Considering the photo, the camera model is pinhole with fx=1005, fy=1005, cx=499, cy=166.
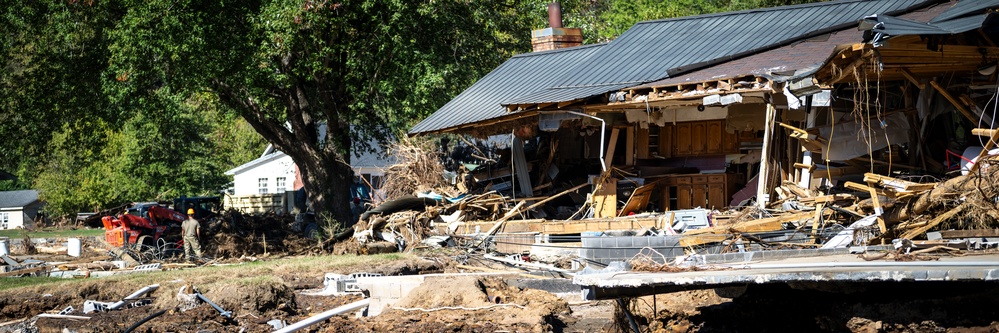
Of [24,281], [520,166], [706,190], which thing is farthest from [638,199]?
→ [24,281]

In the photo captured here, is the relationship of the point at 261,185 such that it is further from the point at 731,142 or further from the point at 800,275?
the point at 800,275

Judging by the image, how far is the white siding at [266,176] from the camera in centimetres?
5197

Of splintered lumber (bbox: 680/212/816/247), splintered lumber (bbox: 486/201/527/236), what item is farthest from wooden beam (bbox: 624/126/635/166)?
splintered lumber (bbox: 680/212/816/247)

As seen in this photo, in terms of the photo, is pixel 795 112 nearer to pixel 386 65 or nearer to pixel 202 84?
pixel 386 65

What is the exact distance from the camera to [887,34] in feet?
36.4

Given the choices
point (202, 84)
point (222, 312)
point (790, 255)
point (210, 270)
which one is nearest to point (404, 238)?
point (210, 270)

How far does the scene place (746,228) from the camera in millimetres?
14164

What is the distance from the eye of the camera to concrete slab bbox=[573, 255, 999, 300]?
8008 mm

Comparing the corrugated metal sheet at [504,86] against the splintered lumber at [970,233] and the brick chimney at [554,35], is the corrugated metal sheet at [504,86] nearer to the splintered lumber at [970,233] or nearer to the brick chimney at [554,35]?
the brick chimney at [554,35]

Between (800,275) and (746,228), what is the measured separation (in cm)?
560

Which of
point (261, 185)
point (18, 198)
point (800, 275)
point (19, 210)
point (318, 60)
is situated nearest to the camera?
point (800, 275)

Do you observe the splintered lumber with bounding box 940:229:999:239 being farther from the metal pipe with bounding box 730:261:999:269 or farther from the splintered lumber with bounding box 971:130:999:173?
the metal pipe with bounding box 730:261:999:269

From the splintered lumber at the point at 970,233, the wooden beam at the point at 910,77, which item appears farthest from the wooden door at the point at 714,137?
the splintered lumber at the point at 970,233

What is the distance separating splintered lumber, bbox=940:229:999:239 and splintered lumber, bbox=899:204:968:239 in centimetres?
53
